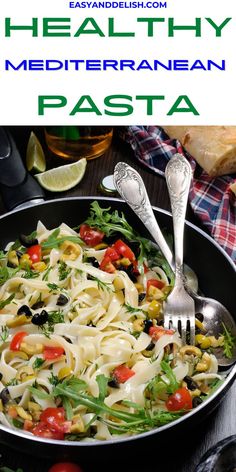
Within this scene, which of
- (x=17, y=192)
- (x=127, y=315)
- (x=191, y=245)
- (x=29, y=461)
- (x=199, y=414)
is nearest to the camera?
(x=199, y=414)

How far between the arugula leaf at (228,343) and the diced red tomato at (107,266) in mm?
793

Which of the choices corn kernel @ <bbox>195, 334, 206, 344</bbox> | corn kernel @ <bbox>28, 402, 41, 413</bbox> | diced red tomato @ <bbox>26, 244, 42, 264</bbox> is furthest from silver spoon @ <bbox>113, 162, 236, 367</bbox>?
corn kernel @ <bbox>28, 402, 41, 413</bbox>

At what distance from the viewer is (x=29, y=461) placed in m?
4.51

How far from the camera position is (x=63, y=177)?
625cm

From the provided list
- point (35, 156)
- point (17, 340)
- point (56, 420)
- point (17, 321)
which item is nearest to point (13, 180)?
point (35, 156)

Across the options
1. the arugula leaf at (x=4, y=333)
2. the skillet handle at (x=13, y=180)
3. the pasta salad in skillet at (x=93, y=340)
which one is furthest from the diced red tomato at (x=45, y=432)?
the skillet handle at (x=13, y=180)

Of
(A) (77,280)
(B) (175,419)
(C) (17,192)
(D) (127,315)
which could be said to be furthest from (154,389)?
(C) (17,192)

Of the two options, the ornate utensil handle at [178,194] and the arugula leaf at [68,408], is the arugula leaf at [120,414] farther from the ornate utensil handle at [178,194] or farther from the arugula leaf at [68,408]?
the ornate utensil handle at [178,194]

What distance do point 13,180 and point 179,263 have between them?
168 centimetres

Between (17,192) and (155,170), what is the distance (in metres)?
1.12

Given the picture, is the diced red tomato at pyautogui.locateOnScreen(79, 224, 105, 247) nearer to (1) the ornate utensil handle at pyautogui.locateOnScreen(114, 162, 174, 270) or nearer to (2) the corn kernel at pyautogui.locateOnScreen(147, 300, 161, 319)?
(1) the ornate utensil handle at pyautogui.locateOnScreen(114, 162, 174, 270)

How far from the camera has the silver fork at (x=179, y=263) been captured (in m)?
4.82

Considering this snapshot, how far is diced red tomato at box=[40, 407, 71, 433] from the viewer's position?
420 cm

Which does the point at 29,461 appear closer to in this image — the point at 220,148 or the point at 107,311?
the point at 107,311
